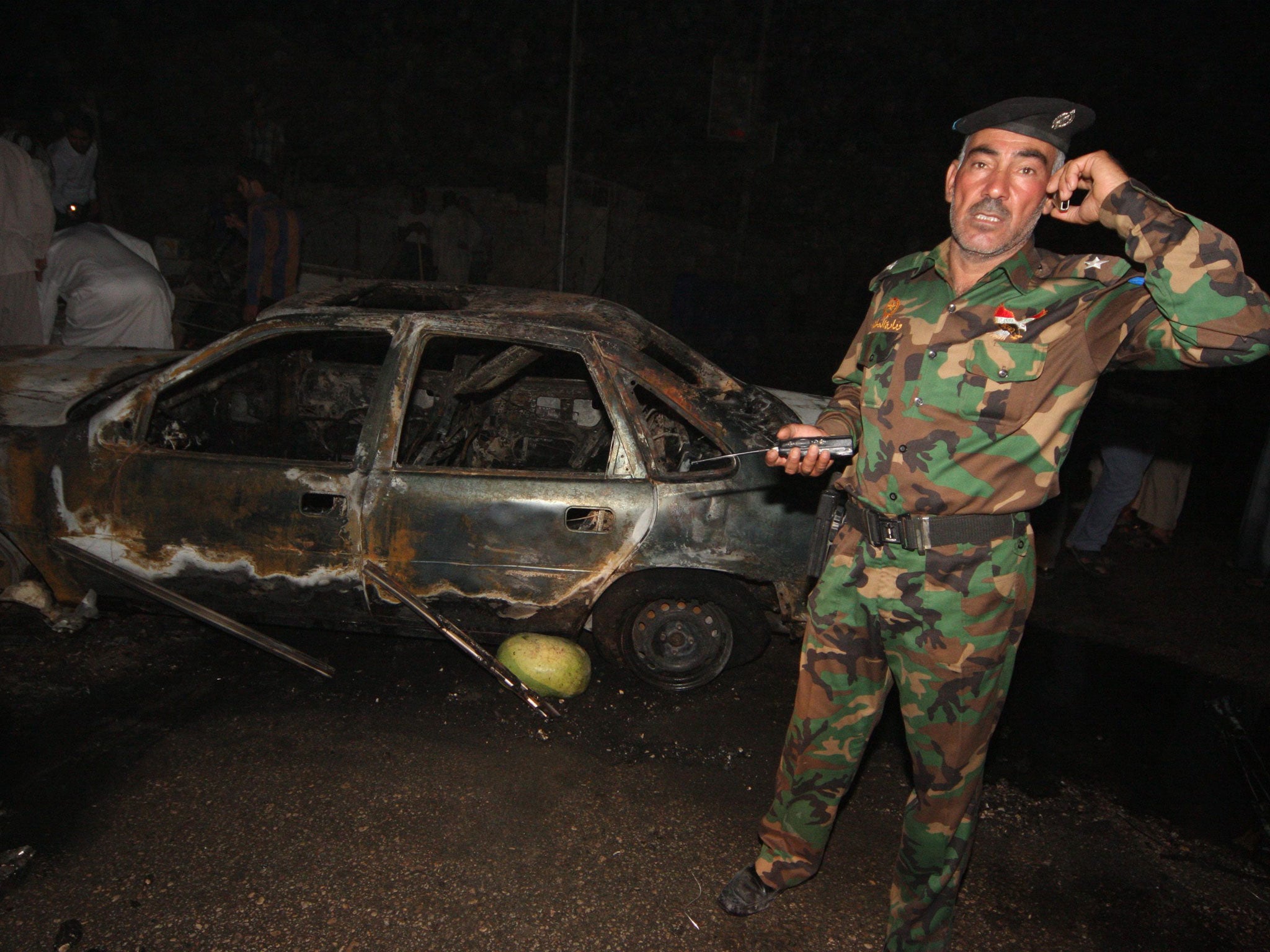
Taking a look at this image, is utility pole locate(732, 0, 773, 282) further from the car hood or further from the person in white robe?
the car hood

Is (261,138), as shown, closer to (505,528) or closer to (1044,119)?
(505,528)

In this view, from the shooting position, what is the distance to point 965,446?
76.2 inches

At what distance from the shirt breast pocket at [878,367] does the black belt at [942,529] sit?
1.02 ft

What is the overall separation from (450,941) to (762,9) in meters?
13.9

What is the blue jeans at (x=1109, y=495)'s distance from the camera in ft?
16.6

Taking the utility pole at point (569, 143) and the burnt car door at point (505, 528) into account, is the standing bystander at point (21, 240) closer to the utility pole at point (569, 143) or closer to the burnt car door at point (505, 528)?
the burnt car door at point (505, 528)

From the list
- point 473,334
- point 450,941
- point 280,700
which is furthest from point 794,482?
point 280,700

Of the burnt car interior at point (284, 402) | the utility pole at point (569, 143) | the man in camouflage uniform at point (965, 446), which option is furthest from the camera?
the utility pole at point (569, 143)

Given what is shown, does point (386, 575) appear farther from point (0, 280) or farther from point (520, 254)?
point (520, 254)

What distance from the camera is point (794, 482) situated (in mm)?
3193

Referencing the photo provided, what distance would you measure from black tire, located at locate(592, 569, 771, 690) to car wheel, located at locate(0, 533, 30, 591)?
8.16ft

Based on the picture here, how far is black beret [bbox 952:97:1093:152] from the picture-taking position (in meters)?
1.87

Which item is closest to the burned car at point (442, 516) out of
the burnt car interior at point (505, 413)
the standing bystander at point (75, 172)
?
the burnt car interior at point (505, 413)

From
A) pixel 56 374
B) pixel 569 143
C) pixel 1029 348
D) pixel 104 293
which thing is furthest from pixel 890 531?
pixel 569 143
